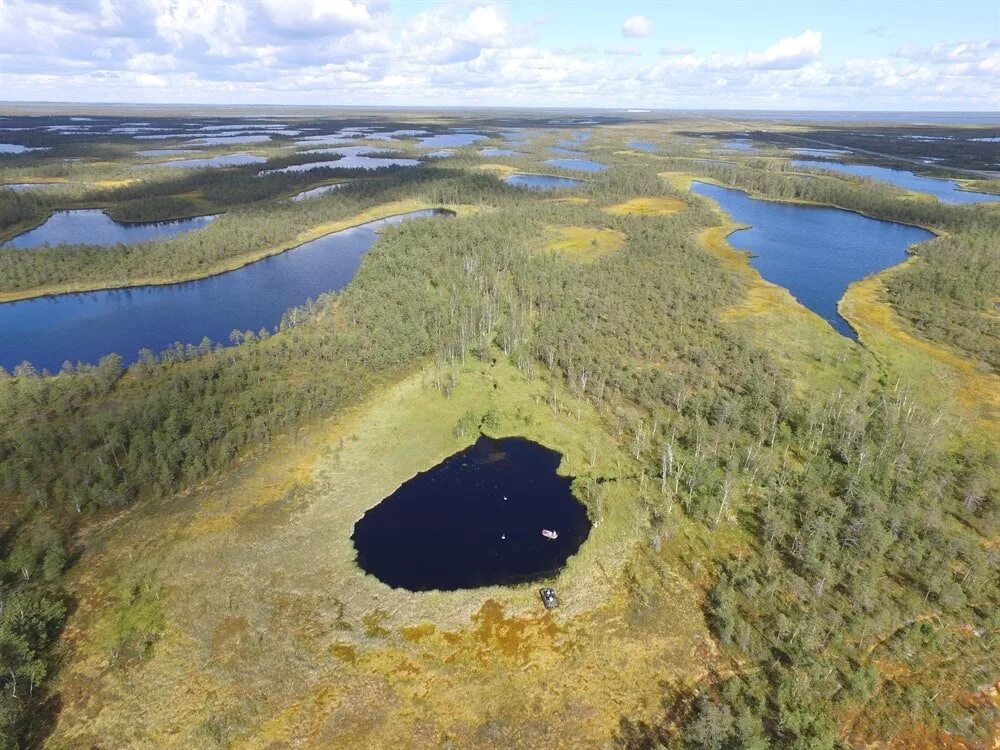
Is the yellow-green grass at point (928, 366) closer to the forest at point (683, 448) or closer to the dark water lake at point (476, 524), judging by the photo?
the forest at point (683, 448)

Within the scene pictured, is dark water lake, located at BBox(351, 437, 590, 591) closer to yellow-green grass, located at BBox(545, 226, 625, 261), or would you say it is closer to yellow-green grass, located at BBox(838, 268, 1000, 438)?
yellow-green grass, located at BBox(838, 268, 1000, 438)

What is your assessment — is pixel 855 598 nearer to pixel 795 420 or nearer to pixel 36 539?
pixel 795 420

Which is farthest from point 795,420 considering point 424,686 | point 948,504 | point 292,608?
point 292,608

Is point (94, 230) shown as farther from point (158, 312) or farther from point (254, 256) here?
point (158, 312)

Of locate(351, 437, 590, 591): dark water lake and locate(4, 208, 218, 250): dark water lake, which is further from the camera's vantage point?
locate(4, 208, 218, 250): dark water lake

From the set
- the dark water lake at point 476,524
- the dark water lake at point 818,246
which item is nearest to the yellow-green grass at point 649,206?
the dark water lake at point 818,246

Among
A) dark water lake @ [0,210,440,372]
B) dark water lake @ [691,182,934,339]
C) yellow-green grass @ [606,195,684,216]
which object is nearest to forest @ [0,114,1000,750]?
dark water lake @ [0,210,440,372]
